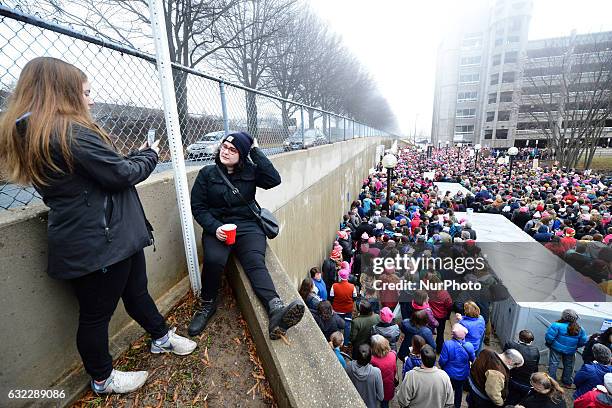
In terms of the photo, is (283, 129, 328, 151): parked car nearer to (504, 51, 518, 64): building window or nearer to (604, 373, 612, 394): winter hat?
(604, 373, 612, 394): winter hat

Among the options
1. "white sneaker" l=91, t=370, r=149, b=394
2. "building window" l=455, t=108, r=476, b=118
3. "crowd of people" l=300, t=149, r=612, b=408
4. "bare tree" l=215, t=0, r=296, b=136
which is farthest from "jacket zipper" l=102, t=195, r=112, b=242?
"building window" l=455, t=108, r=476, b=118

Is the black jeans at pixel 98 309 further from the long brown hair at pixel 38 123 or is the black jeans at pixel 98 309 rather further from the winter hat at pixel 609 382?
the winter hat at pixel 609 382

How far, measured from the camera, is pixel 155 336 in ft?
7.44

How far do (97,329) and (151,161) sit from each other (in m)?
1.06

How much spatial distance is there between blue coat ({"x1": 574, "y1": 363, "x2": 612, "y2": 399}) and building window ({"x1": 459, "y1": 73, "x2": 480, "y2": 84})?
221ft

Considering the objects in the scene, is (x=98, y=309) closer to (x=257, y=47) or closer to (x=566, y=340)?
(x=566, y=340)

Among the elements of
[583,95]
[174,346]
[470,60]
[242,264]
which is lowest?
[174,346]

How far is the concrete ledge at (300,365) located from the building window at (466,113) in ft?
222

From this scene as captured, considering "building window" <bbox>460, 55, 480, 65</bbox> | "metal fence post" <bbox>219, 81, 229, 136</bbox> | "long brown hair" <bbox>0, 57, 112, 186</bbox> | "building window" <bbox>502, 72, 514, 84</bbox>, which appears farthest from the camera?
"building window" <bbox>460, 55, 480, 65</bbox>

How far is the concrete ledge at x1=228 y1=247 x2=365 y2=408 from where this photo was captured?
1902mm

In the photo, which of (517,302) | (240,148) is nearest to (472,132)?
(517,302)

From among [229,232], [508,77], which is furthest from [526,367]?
[508,77]

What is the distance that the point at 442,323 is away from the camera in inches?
226

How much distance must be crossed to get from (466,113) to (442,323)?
64647 millimetres
